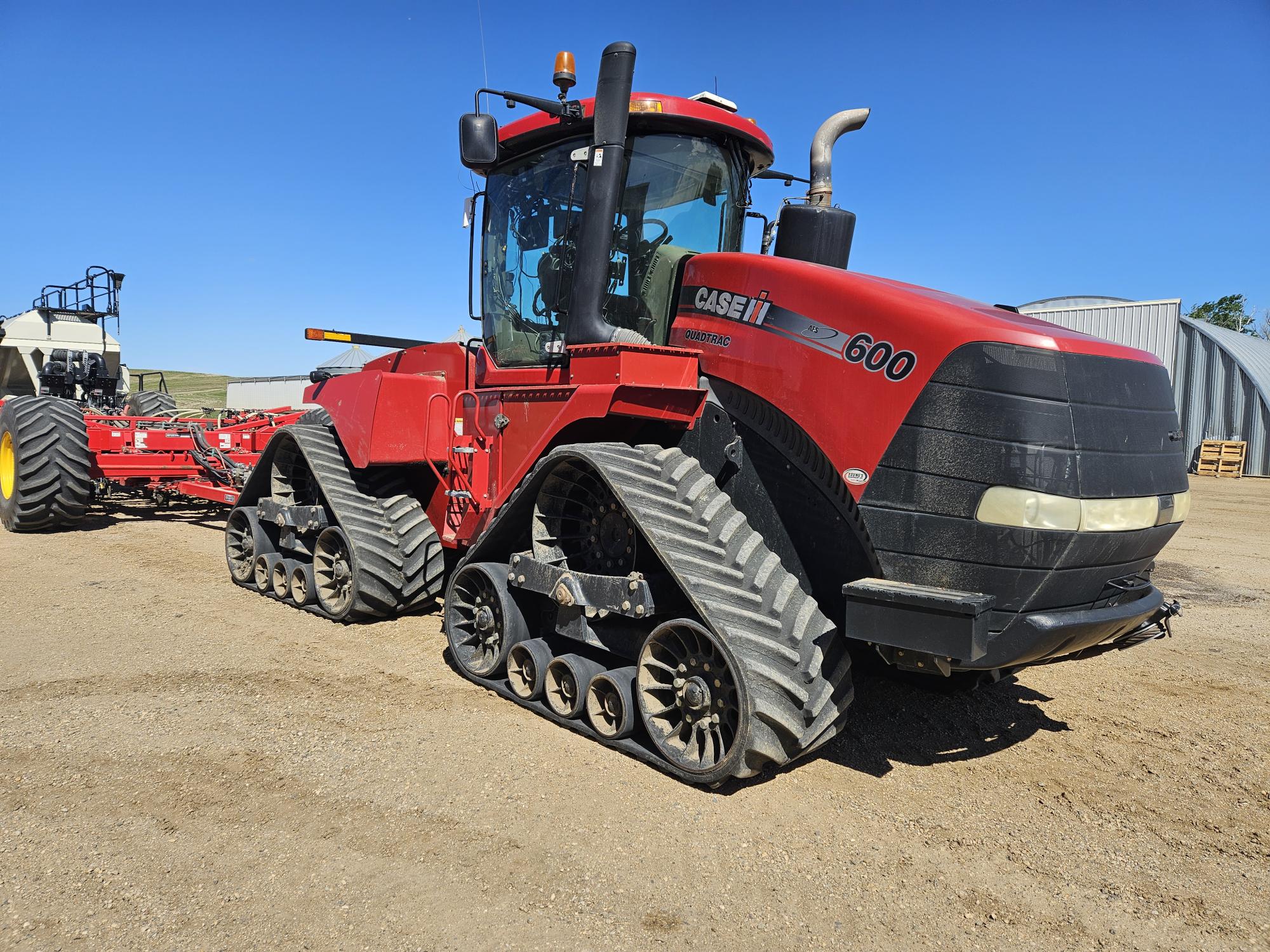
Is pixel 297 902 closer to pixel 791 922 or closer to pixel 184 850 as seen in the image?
pixel 184 850

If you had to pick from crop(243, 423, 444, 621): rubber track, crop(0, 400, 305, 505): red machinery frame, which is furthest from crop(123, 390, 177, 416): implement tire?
crop(243, 423, 444, 621): rubber track

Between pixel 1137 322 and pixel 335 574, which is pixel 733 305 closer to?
pixel 335 574

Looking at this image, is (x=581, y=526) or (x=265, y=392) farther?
(x=265, y=392)

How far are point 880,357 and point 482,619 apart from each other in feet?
8.55

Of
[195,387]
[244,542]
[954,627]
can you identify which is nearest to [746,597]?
[954,627]

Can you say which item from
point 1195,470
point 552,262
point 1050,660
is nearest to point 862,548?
point 1050,660

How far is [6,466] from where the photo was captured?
9875 mm

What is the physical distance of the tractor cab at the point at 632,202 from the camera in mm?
4543

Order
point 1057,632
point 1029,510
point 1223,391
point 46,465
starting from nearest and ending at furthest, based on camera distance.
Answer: point 1029,510, point 1057,632, point 46,465, point 1223,391

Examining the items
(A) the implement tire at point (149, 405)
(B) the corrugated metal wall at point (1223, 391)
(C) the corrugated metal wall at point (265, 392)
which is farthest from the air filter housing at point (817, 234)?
(C) the corrugated metal wall at point (265, 392)

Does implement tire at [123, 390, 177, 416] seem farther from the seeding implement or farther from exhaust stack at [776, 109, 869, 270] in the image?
exhaust stack at [776, 109, 869, 270]

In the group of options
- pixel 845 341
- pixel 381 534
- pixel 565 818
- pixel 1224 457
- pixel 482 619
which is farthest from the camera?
pixel 1224 457

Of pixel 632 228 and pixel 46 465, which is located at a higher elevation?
pixel 632 228

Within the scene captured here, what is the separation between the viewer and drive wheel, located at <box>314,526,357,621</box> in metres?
5.85
